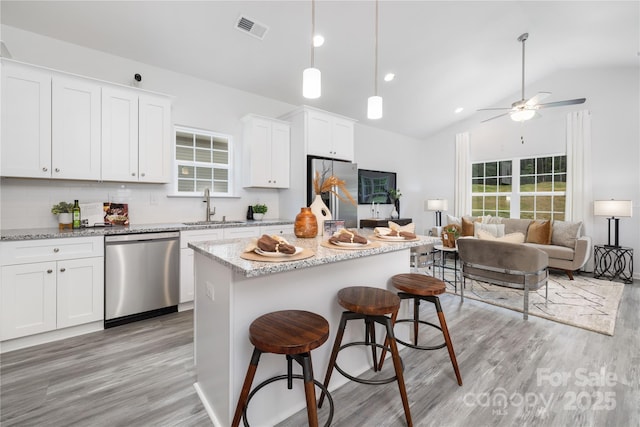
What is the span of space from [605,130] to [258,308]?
6.60 metres

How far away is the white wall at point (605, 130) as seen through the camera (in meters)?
4.61

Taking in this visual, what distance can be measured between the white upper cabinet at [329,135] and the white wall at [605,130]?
399cm

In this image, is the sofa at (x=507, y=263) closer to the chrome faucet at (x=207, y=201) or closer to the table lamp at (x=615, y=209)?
the table lamp at (x=615, y=209)

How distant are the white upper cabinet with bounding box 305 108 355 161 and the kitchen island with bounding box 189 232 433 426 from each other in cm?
250

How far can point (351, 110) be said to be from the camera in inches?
202

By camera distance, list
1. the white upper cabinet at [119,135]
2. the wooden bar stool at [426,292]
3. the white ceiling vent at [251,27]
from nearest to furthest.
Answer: the wooden bar stool at [426,292], the white upper cabinet at [119,135], the white ceiling vent at [251,27]

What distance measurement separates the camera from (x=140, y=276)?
2.80 metres

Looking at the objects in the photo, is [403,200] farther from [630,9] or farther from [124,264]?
[124,264]

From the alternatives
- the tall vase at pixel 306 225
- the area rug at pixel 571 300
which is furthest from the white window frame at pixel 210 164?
the area rug at pixel 571 300

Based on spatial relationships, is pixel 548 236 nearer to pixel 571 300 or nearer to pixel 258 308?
pixel 571 300

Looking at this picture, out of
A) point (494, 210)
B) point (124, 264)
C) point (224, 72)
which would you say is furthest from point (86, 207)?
point (494, 210)

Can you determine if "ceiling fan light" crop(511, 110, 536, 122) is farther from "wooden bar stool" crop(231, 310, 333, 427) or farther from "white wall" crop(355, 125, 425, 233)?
"wooden bar stool" crop(231, 310, 333, 427)

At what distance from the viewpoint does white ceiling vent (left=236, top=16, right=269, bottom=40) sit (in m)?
3.00

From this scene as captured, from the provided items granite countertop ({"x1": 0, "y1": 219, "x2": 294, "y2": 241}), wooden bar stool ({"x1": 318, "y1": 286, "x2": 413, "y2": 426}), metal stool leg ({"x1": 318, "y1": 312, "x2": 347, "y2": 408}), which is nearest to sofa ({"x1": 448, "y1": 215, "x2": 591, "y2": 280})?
wooden bar stool ({"x1": 318, "y1": 286, "x2": 413, "y2": 426})
